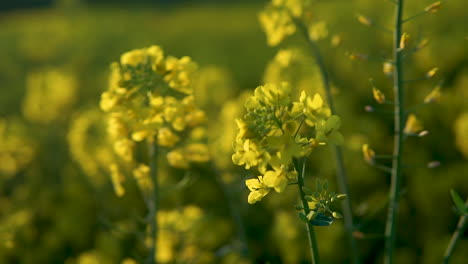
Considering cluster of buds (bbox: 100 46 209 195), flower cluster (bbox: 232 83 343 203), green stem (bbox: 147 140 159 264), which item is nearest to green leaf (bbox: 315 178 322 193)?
flower cluster (bbox: 232 83 343 203)

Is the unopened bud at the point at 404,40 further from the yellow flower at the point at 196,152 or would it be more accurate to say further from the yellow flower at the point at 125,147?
the yellow flower at the point at 125,147

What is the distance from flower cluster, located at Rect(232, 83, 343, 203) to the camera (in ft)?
4.63

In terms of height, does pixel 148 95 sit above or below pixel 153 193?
above

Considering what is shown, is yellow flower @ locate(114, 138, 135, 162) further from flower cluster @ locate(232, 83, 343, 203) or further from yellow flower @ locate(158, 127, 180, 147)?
flower cluster @ locate(232, 83, 343, 203)

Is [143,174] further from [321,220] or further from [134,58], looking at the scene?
[321,220]

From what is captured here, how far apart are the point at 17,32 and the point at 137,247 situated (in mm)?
13429

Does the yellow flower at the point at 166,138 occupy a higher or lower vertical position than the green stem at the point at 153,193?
higher

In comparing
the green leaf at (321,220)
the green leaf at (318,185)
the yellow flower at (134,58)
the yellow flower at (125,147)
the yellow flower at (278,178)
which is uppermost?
the yellow flower at (134,58)

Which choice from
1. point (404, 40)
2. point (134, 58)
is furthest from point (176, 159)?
point (404, 40)

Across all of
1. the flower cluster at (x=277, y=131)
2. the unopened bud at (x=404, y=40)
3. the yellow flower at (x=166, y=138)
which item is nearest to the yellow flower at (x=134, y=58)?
the yellow flower at (x=166, y=138)

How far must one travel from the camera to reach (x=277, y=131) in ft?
4.77

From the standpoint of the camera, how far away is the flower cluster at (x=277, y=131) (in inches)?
55.6

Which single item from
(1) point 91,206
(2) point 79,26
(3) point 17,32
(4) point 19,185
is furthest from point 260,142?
(3) point 17,32

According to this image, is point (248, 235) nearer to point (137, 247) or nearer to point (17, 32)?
point (137, 247)
